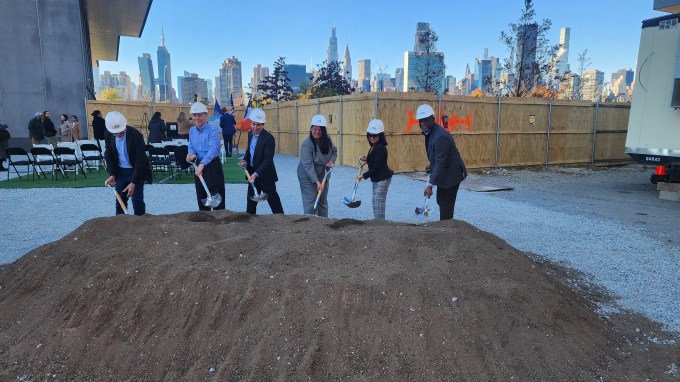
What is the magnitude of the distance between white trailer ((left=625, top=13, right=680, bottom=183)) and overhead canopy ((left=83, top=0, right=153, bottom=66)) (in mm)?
21184

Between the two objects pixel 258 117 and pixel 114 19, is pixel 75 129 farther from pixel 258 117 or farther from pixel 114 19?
pixel 258 117

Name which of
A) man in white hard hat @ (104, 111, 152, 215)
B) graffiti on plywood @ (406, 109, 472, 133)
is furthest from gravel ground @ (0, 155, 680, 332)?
graffiti on plywood @ (406, 109, 472, 133)

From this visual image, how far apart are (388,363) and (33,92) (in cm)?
2018

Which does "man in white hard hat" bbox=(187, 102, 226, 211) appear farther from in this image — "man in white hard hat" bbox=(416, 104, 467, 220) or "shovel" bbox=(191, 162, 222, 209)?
"man in white hard hat" bbox=(416, 104, 467, 220)

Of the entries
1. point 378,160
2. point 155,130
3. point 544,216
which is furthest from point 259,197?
point 155,130

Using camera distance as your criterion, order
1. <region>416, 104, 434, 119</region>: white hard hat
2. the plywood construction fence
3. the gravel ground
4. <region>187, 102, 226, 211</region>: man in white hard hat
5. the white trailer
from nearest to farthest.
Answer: the gravel ground
<region>416, 104, 434, 119</region>: white hard hat
<region>187, 102, 226, 211</region>: man in white hard hat
the white trailer
the plywood construction fence

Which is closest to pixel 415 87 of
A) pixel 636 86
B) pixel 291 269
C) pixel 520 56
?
pixel 520 56

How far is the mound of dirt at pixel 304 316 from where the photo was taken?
2770mm

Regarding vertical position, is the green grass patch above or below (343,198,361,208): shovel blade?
below

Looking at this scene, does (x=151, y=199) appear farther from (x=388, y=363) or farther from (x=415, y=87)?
(x=415, y=87)

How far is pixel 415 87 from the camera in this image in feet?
89.0

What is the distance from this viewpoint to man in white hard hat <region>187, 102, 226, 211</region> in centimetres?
567

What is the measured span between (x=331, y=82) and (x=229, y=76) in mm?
79364

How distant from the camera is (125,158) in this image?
5.42 meters
